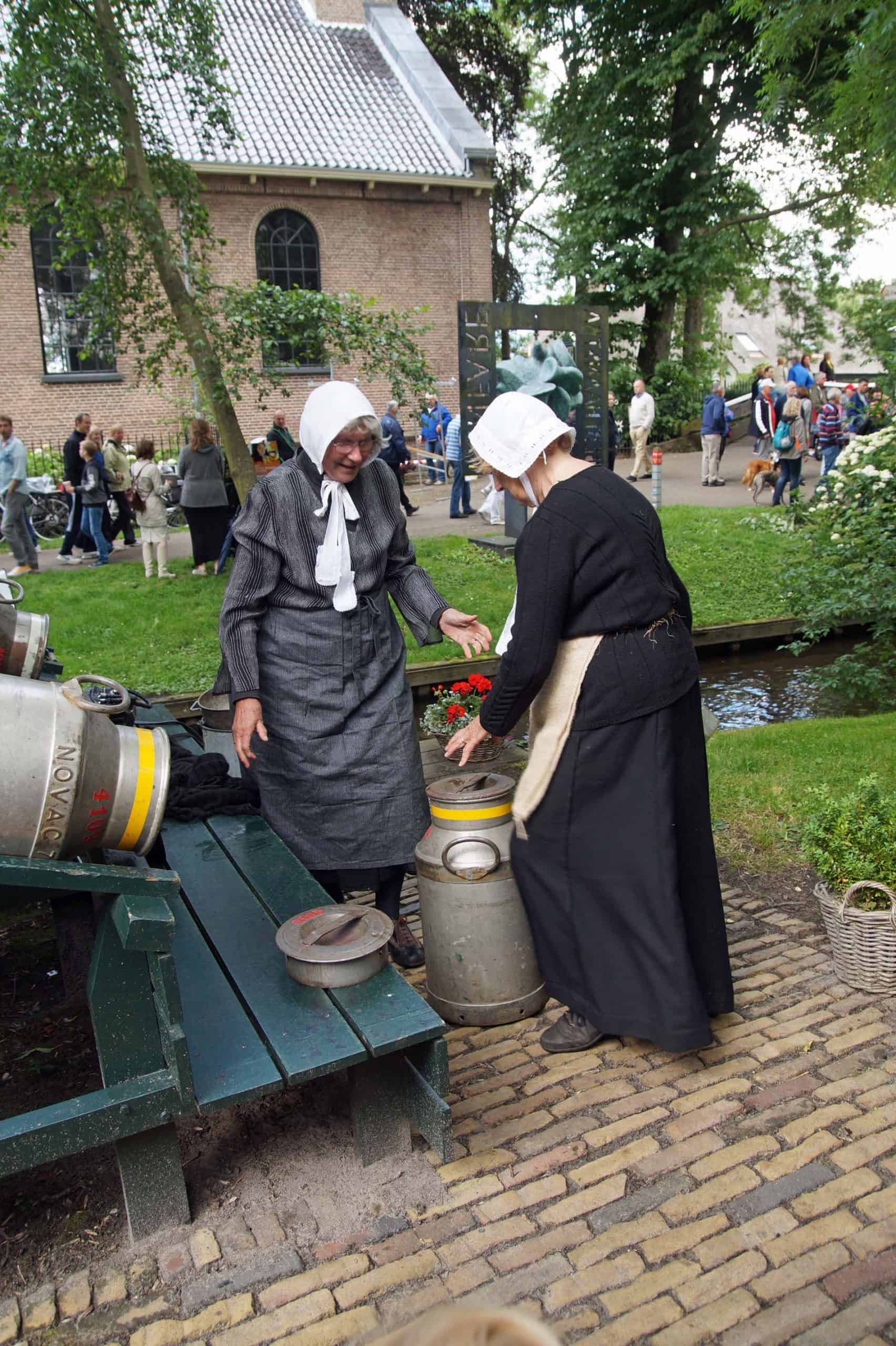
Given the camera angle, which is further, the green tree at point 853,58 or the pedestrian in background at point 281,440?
the pedestrian in background at point 281,440

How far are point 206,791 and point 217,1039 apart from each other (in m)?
1.48

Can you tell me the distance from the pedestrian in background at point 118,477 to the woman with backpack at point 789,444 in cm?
901

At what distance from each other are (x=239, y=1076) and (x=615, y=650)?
1.50 m

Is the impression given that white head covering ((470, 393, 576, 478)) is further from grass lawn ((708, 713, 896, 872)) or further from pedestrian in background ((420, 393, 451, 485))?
pedestrian in background ((420, 393, 451, 485))

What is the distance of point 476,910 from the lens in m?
3.38

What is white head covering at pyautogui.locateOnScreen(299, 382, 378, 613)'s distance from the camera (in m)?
3.54

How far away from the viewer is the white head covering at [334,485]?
3537 mm

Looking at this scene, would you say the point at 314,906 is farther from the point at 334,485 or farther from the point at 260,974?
the point at 334,485

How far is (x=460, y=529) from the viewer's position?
15.0m

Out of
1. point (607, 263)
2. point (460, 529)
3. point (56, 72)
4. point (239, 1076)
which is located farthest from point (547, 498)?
point (607, 263)

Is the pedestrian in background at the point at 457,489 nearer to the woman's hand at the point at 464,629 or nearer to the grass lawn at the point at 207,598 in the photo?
the grass lawn at the point at 207,598

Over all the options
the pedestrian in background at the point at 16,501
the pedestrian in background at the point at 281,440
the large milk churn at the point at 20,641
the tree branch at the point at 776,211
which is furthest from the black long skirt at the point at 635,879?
the tree branch at the point at 776,211

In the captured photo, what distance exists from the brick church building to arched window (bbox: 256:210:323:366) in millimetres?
33

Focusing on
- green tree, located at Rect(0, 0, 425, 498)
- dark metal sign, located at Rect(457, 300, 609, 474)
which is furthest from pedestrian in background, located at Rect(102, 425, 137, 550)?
dark metal sign, located at Rect(457, 300, 609, 474)
